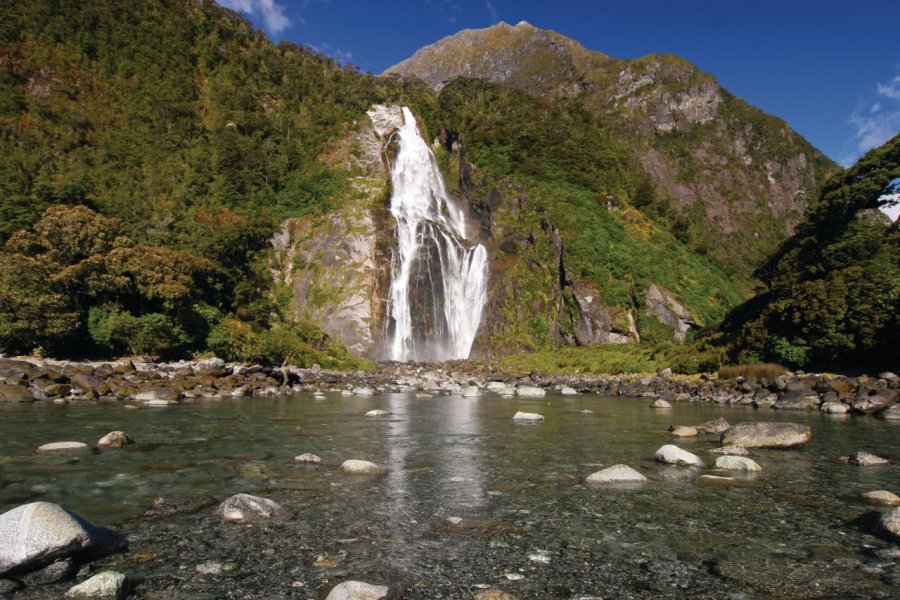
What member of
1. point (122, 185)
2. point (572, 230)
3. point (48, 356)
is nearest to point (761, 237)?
A: point (572, 230)

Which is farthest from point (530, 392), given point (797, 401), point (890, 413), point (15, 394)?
point (15, 394)

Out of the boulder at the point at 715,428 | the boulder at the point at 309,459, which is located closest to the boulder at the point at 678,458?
Answer: the boulder at the point at 715,428

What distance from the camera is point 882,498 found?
655 cm

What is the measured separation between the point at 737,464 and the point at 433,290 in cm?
4687

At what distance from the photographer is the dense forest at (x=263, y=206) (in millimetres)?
27781

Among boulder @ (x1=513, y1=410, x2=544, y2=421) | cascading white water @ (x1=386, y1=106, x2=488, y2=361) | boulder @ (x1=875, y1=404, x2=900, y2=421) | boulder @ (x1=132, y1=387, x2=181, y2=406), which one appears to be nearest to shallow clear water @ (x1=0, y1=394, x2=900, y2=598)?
boulder @ (x1=513, y1=410, x2=544, y2=421)

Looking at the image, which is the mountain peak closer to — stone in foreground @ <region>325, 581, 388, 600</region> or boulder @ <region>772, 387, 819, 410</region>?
boulder @ <region>772, 387, 819, 410</region>

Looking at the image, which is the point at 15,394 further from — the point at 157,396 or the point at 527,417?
the point at 527,417

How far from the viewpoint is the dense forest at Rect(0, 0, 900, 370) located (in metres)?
27.8

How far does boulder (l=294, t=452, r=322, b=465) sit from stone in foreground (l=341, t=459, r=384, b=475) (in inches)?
33.3

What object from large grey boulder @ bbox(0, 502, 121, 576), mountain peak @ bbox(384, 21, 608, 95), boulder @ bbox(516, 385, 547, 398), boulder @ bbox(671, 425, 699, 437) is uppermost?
mountain peak @ bbox(384, 21, 608, 95)

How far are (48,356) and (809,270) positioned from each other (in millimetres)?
42599

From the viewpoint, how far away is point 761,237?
128 meters

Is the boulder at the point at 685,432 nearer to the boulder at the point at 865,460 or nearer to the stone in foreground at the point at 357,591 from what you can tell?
the boulder at the point at 865,460
